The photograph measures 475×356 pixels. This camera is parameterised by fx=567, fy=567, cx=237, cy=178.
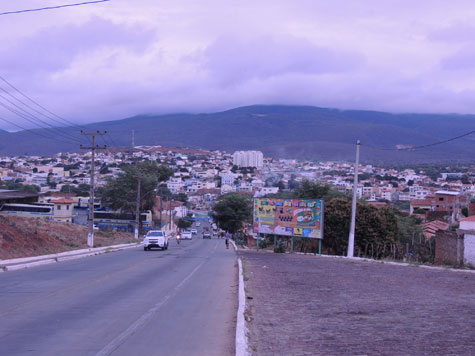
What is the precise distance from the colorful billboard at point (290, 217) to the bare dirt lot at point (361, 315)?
16.8 meters

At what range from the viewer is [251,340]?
30.6ft

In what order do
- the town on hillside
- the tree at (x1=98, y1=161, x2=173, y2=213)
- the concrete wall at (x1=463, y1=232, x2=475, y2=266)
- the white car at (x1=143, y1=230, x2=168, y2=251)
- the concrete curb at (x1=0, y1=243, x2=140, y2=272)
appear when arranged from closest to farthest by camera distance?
the concrete curb at (x1=0, y1=243, x2=140, y2=272) → the concrete wall at (x1=463, y1=232, x2=475, y2=266) → the white car at (x1=143, y1=230, x2=168, y2=251) → the town on hillside → the tree at (x1=98, y1=161, x2=173, y2=213)

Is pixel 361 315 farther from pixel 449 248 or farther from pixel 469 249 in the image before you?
pixel 449 248

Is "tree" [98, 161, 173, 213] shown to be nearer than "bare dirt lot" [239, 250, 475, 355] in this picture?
No

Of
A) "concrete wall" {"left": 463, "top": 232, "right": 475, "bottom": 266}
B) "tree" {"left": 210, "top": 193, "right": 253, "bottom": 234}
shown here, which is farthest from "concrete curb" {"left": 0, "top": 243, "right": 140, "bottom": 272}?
"tree" {"left": 210, "top": 193, "right": 253, "bottom": 234}

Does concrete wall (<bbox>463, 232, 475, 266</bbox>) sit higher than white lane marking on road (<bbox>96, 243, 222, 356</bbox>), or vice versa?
concrete wall (<bbox>463, 232, 475, 266</bbox>)

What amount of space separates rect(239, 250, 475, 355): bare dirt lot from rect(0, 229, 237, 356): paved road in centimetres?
88

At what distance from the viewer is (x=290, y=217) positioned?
3866cm

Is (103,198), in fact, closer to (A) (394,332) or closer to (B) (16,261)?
(B) (16,261)

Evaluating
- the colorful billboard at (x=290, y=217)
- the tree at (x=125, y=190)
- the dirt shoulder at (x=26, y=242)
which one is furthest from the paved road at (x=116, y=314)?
the tree at (x=125, y=190)

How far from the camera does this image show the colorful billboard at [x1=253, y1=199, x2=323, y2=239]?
37469 mm

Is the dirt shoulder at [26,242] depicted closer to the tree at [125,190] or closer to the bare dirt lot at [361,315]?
the bare dirt lot at [361,315]

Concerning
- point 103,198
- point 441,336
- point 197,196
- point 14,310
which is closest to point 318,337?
point 441,336

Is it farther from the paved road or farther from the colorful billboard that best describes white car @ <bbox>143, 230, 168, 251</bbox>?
the paved road
